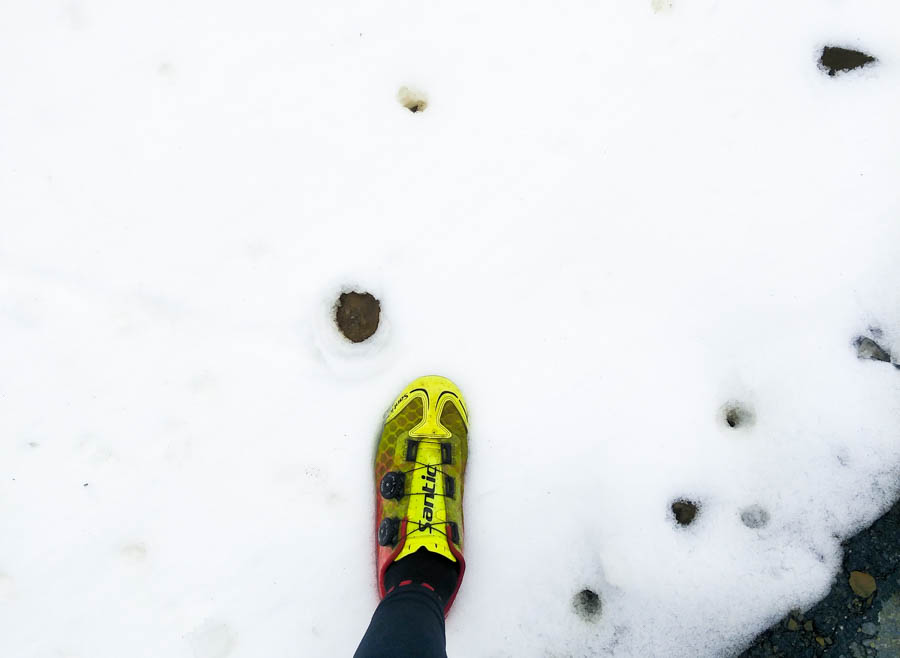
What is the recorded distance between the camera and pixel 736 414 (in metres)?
1.90

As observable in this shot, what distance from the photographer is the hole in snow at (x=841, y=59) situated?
200 cm

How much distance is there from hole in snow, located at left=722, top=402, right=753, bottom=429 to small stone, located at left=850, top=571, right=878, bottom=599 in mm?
589

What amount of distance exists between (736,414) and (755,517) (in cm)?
34

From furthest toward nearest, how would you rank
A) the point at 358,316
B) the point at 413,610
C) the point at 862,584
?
the point at 358,316, the point at 862,584, the point at 413,610

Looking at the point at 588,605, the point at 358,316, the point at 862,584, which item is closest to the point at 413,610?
the point at 588,605

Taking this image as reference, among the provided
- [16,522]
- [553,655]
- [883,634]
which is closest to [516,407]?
[553,655]

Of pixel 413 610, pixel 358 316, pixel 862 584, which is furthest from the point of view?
pixel 358 316

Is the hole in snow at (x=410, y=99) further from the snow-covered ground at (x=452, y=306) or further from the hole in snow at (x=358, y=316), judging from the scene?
the hole in snow at (x=358, y=316)

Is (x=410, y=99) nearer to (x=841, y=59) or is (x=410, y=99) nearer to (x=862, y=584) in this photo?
(x=841, y=59)

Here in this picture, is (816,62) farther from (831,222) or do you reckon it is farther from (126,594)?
(126,594)

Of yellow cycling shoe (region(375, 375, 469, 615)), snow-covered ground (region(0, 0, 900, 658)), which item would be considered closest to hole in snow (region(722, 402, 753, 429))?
snow-covered ground (region(0, 0, 900, 658))

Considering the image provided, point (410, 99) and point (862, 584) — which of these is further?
point (410, 99)

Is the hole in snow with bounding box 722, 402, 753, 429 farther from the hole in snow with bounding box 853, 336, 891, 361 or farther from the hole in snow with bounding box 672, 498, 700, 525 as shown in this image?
the hole in snow with bounding box 853, 336, 891, 361

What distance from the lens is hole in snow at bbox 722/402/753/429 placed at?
74.7 inches
